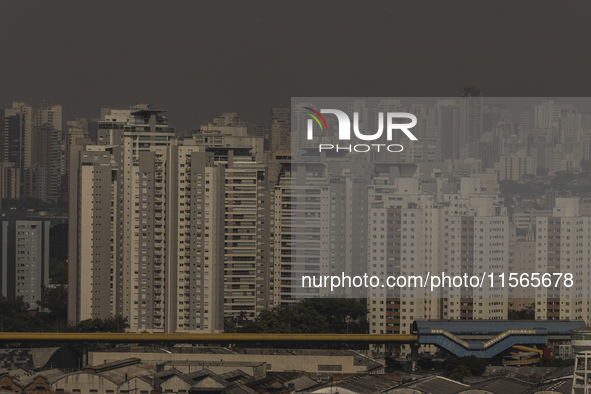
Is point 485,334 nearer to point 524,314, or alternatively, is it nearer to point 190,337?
point 524,314

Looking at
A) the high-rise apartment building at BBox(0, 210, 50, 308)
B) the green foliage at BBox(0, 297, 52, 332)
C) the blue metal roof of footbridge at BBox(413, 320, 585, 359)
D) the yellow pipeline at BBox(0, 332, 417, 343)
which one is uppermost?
the high-rise apartment building at BBox(0, 210, 50, 308)

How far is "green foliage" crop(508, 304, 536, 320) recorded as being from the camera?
26.1 feet

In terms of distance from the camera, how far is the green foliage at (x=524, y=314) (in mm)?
7957

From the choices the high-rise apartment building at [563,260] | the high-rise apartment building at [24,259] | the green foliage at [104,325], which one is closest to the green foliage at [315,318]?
the green foliage at [104,325]

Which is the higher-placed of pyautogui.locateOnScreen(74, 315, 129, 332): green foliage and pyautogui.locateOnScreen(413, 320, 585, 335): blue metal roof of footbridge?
pyautogui.locateOnScreen(413, 320, 585, 335): blue metal roof of footbridge

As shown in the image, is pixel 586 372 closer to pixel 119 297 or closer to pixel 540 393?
pixel 540 393

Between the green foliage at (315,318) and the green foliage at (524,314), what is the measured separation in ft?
3.17

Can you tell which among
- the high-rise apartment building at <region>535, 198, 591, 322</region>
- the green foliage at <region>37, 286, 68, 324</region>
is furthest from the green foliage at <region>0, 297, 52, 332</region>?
the high-rise apartment building at <region>535, 198, 591, 322</region>

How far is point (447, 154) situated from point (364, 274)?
1486mm

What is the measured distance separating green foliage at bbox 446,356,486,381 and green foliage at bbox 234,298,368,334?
5.24ft

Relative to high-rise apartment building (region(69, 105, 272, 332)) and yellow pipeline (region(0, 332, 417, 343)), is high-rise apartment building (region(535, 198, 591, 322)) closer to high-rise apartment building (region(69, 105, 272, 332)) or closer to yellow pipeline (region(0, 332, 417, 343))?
yellow pipeline (region(0, 332, 417, 343))

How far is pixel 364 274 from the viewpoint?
8.24 metres

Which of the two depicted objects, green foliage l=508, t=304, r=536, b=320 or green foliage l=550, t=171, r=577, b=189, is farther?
green foliage l=550, t=171, r=577, b=189

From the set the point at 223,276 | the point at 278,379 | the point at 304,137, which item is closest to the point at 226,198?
the point at 223,276
